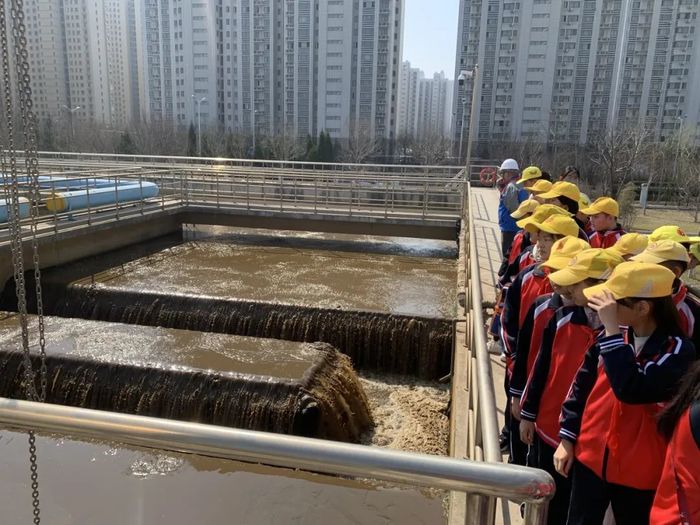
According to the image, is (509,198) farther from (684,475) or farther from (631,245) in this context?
(684,475)

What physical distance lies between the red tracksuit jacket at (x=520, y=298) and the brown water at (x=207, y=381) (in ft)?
11.2

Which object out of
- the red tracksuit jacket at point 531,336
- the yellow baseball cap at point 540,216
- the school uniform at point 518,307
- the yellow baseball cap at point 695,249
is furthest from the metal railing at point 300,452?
the yellow baseball cap at point 695,249

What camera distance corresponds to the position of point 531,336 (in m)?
2.94

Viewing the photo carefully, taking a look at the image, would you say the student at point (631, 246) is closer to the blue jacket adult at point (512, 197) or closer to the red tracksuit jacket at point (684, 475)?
the red tracksuit jacket at point (684, 475)

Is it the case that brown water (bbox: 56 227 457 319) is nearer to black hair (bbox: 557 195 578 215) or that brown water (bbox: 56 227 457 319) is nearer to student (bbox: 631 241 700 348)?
black hair (bbox: 557 195 578 215)

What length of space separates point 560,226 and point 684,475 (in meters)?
2.10

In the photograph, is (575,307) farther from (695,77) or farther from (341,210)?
(695,77)

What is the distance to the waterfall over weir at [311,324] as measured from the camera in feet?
30.8

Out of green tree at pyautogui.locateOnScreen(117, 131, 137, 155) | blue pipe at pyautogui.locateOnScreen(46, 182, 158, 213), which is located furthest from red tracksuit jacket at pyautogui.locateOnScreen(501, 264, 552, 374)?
green tree at pyautogui.locateOnScreen(117, 131, 137, 155)

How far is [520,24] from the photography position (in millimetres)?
67062

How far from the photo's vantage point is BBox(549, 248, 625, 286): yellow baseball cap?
2.53 meters

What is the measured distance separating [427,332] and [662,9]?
72274 mm

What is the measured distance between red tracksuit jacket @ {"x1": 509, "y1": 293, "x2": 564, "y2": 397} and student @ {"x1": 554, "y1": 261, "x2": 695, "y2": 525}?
554 mm

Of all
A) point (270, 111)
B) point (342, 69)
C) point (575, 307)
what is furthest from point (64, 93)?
point (575, 307)
